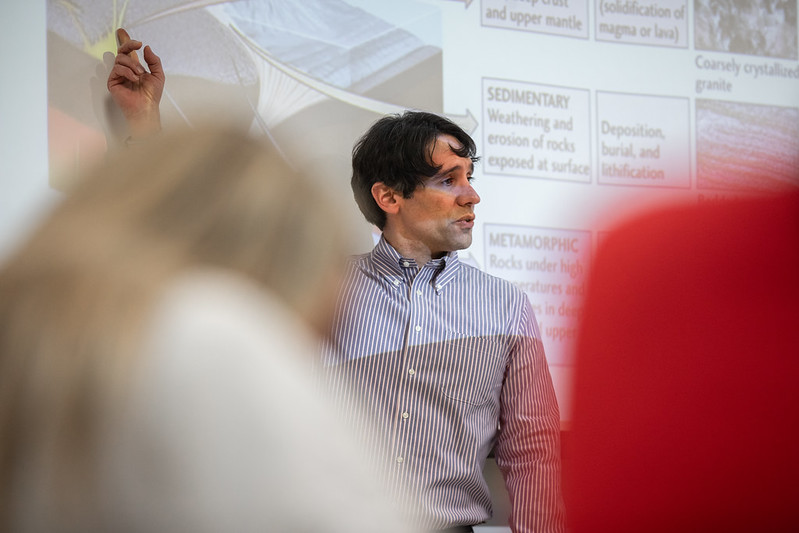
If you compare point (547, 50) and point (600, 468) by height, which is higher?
point (547, 50)

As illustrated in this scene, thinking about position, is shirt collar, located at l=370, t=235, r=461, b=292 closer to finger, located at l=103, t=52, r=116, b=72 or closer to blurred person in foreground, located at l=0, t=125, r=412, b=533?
finger, located at l=103, t=52, r=116, b=72

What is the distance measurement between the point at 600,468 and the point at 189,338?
59 cm

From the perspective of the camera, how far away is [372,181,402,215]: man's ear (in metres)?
2.07

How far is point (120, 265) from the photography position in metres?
0.56

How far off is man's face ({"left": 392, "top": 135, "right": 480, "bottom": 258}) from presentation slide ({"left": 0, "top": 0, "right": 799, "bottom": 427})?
1.16ft

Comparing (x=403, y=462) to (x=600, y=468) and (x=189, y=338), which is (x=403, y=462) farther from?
(x=189, y=338)

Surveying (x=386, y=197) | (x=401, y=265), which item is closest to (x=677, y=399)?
(x=401, y=265)

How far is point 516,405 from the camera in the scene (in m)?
1.90

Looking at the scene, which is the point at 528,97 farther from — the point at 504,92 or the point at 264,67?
the point at 264,67

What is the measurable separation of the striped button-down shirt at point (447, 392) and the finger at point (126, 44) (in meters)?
0.70

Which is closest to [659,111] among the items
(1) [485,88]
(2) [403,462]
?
(1) [485,88]

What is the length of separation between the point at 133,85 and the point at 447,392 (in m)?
0.95

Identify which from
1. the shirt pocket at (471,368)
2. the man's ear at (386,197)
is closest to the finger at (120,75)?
the man's ear at (386,197)

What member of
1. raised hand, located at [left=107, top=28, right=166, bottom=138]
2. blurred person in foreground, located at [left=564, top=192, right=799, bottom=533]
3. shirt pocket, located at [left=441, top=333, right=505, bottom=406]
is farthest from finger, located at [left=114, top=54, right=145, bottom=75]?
blurred person in foreground, located at [left=564, top=192, right=799, bottom=533]
